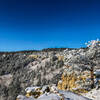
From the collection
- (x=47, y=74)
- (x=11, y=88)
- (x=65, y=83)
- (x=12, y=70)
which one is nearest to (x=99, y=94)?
(x=65, y=83)

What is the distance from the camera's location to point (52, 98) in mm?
4082

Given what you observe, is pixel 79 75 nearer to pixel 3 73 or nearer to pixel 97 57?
pixel 97 57

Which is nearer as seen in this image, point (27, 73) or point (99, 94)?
point (99, 94)

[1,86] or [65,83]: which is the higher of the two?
[65,83]

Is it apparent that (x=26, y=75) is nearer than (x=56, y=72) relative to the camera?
No

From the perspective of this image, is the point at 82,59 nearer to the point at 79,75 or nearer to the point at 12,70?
the point at 79,75

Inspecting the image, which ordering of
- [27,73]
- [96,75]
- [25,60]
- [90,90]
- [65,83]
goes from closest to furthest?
1. [90,90]
2. [96,75]
3. [65,83]
4. [27,73]
5. [25,60]

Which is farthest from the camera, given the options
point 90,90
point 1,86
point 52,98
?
point 1,86

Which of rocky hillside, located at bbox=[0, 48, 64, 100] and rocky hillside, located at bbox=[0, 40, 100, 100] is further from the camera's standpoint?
rocky hillside, located at bbox=[0, 48, 64, 100]

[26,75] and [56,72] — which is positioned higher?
[56,72]

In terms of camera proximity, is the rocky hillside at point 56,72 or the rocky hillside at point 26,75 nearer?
the rocky hillside at point 56,72

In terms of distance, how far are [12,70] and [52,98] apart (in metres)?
31.9

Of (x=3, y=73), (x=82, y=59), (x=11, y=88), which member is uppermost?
(x=82, y=59)

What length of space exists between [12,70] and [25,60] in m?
4.81
